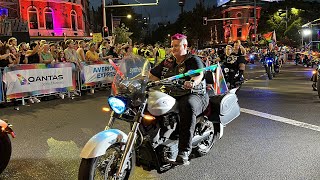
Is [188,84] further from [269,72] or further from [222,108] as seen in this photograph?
[269,72]

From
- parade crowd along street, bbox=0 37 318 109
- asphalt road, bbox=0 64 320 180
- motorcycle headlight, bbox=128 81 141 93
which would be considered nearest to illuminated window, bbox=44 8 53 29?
parade crowd along street, bbox=0 37 318 109

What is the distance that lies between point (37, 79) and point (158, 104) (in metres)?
8.15

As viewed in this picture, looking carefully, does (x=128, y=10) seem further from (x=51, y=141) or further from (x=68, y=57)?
(x=51, y=141)

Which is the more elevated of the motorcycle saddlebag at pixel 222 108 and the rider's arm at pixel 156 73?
the rider's arm at pixel 156 73

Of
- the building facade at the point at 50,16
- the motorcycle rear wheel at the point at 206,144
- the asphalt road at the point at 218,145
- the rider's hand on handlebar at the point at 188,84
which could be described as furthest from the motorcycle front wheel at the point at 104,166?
the building facade at the point at 50,16

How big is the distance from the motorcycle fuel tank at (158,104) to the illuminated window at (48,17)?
124ft

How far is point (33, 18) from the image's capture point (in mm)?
38625

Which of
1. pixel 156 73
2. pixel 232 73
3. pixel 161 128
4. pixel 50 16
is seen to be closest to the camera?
pixel 161 128

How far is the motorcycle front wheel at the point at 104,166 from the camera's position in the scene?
3.79 metres

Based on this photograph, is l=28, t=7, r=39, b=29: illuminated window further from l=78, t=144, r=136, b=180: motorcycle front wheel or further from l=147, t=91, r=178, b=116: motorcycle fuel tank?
l=78, t=144, r=136, b=180: motorcycle front wheel

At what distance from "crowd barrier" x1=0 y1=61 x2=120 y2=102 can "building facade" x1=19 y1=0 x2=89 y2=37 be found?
25.7 m

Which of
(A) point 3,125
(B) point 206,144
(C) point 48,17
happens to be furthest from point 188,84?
(C) point 48,17

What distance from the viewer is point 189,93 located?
493cm

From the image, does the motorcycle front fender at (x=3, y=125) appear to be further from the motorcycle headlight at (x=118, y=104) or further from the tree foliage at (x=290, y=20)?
the tree foliage at (x=290, y=20)
